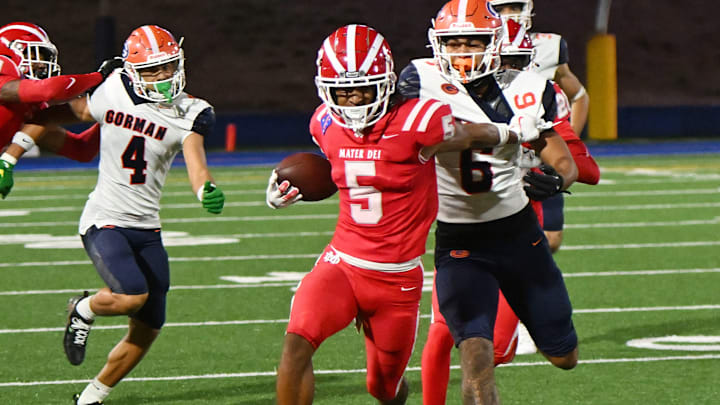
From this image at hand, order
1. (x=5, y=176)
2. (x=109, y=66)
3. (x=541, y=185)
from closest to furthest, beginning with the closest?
(x=541, y=185)
(x=5, y=176)
(x=109, y=66)

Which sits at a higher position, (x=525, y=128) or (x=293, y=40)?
(x=525, y=128)

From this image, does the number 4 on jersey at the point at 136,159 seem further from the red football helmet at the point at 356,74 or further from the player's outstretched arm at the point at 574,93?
the player's outstretched arm at the point at 574,93

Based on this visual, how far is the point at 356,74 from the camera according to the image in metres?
3.97

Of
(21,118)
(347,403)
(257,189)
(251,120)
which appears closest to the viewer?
(347,403)

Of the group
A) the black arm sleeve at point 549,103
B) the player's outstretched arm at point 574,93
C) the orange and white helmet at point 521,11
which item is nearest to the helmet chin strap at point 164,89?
the orange and white helmet at point 521,11

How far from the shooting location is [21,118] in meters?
5.52

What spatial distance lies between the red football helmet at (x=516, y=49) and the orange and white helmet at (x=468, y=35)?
51cm

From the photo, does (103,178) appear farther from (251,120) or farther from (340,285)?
(251,120)

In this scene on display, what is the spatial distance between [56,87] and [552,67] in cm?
264

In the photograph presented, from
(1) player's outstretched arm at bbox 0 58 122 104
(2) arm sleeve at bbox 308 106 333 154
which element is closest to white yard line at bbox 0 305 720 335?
(1) player's outstretched arm at bbox 0 58 122 104

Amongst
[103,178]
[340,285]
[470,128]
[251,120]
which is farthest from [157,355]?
[251,120]

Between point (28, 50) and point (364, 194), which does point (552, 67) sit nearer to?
point (364, 194)

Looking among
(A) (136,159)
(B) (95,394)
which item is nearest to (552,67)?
(A) (136,159)

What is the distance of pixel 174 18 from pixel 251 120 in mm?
13708
